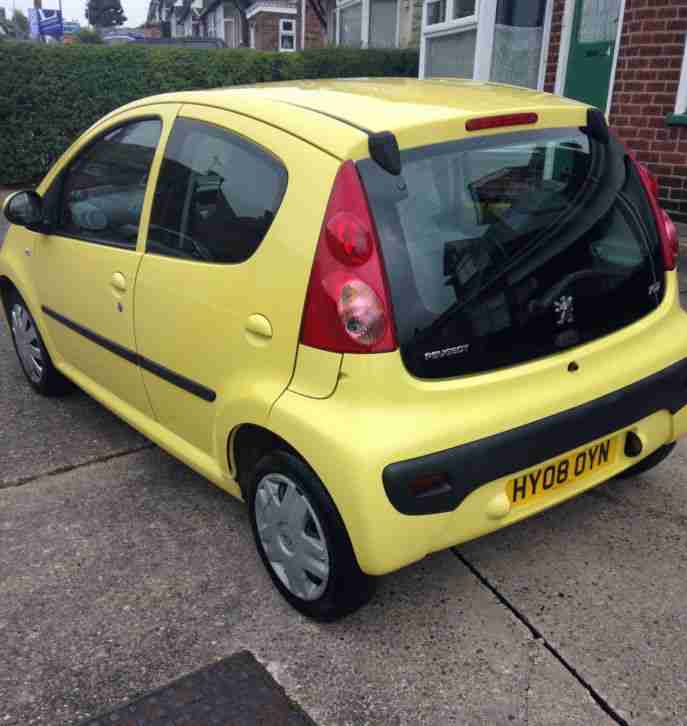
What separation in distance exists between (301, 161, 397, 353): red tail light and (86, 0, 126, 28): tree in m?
83.4

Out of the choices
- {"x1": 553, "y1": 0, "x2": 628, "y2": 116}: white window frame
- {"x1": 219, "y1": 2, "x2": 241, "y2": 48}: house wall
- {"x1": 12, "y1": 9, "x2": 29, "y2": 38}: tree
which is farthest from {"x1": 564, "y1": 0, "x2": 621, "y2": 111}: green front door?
{"x1": 12, "y1": 9, "x2": 29, "y2": 38}: tree

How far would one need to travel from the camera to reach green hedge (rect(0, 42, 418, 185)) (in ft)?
35.6

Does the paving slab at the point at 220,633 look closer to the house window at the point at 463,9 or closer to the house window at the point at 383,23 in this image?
the house window at the point at 463,9

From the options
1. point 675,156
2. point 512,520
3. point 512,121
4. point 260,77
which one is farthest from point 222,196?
point 260,77

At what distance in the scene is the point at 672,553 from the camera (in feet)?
9.20

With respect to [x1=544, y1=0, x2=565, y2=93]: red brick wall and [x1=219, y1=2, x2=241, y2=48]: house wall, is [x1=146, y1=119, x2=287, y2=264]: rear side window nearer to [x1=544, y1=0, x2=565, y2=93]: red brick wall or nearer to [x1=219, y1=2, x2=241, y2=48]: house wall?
[x1=544, y1=0, x2=565, y2=93]: red brick wall

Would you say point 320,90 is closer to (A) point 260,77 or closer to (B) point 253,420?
(B) point 253,420

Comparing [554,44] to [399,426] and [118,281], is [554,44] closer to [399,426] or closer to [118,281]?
[118,281]

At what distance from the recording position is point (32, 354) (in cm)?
418

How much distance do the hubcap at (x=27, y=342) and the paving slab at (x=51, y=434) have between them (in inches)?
6.3

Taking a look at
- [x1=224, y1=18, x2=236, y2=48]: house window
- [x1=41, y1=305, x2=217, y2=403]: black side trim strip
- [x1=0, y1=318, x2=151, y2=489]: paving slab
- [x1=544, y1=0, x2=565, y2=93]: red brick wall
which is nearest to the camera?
[x1=41, y1=305, x2=217, y2=403]: black side trim strip

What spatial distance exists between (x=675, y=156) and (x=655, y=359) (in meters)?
5.13

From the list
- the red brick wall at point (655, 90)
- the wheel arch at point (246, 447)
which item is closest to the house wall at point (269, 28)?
the red brick wall at point (655, 90)

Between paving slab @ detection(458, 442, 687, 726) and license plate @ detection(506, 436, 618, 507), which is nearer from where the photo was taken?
paving slab @ detection(458, 442, 687, 726)
